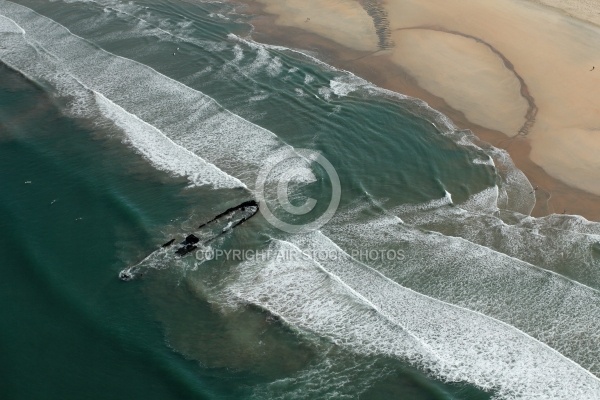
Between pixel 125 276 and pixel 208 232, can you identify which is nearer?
pixel 125 276

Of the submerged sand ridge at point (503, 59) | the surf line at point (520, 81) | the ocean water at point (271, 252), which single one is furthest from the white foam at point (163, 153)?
the surf line at point (520, 81)

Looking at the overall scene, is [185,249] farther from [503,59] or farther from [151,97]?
[503,59]

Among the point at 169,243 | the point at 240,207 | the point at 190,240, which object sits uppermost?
the point at 240,207

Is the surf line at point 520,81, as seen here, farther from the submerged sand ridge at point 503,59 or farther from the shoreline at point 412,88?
the shoreline at point 412,88

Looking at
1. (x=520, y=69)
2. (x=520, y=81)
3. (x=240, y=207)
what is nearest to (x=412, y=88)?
(x=520, y=81)

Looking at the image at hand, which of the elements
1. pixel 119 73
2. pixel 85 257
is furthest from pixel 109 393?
pixel 119 73

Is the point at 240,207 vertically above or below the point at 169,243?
above
